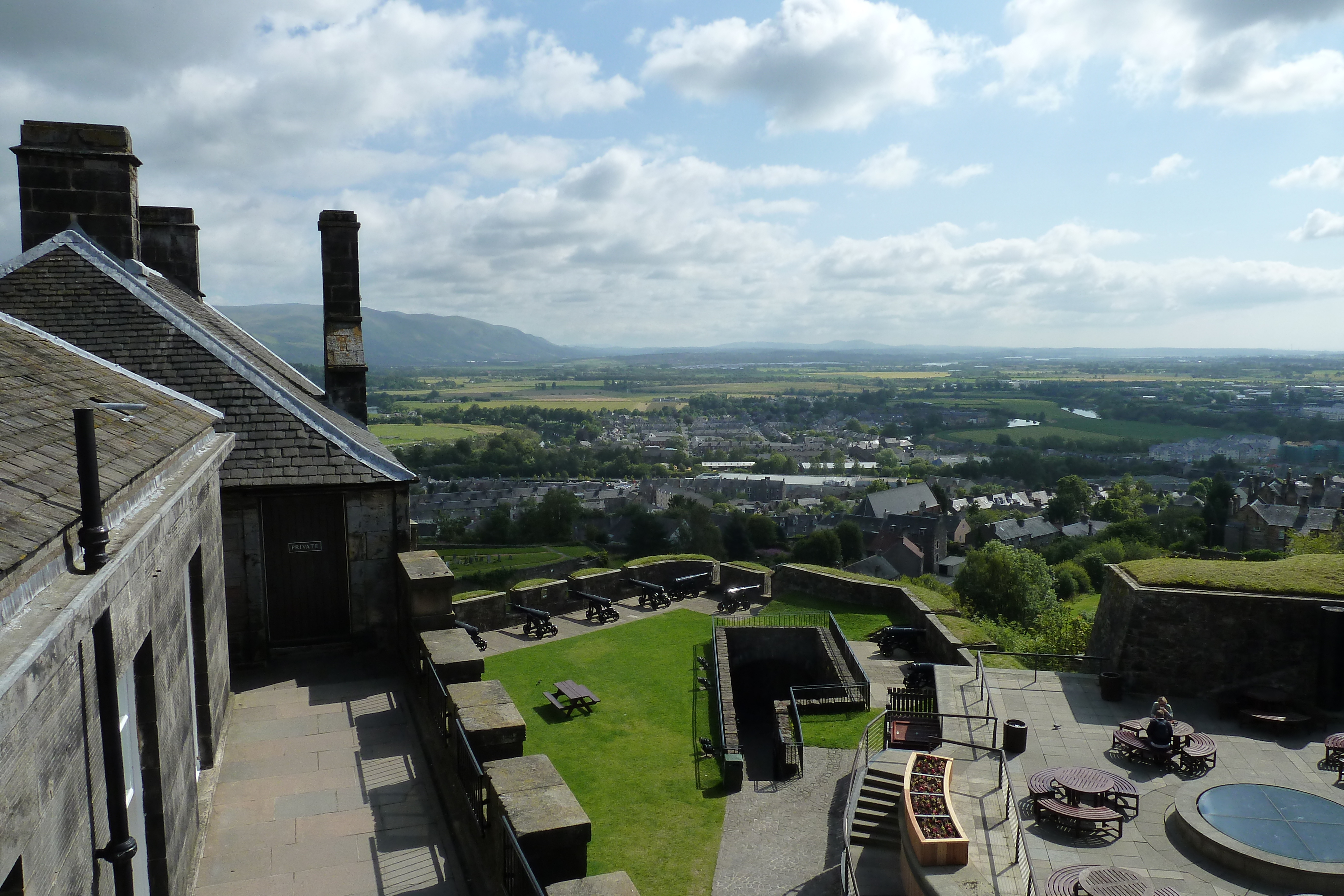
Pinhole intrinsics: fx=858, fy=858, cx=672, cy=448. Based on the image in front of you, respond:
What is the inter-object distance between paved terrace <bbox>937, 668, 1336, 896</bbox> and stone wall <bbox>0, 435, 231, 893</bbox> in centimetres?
914

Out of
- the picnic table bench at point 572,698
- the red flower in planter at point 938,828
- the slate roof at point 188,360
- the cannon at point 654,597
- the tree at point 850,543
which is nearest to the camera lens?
the red flower in planter at point 938,828

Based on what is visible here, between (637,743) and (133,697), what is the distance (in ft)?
40.3

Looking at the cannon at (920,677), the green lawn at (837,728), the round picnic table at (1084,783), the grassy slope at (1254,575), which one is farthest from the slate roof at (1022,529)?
the round picnic table at (1084,783)

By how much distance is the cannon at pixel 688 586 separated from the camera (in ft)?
87.2

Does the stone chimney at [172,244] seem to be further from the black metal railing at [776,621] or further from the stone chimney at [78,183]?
the black metal railing at [776,621]

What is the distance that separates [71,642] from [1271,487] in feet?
318

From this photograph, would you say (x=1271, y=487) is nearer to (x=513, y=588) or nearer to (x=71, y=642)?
(x=513, y=588)

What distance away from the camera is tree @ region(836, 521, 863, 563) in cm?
7044

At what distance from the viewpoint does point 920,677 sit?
1884 cm

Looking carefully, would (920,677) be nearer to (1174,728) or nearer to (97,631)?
(1174,728)

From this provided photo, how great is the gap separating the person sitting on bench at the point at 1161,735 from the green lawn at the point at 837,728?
15.6 ft

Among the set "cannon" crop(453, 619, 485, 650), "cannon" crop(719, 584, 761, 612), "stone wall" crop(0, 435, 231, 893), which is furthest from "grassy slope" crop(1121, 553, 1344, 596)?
"stone wall" crop(0, 435, 231, 893)

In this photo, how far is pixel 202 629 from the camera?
8.34m

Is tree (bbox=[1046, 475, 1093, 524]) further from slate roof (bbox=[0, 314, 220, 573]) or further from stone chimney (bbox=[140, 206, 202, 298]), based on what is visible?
slate roof (bbox=[0, 314, 220, 573])
